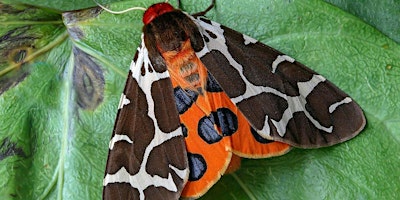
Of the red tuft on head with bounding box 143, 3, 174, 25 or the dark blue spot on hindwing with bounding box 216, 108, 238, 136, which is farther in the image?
the red tuft on head with bounding box 143, 3, 174, 25

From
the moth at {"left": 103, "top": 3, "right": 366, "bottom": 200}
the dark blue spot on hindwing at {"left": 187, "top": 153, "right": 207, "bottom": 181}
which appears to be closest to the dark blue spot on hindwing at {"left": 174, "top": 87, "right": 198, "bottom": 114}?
the moth at {"left": 103, "top": 3, "right": 366, "bottom": 200}

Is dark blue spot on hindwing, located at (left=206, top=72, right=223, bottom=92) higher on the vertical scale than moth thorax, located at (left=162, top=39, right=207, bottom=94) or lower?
lower

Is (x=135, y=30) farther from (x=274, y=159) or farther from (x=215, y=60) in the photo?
(x=274, y=159)

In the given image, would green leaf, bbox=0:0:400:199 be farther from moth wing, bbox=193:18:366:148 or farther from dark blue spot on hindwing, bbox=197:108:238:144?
dark blue spot on hindwing, bbox=197:108:238:144

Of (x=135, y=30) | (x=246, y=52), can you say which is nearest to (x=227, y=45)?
(x=246, y=52)

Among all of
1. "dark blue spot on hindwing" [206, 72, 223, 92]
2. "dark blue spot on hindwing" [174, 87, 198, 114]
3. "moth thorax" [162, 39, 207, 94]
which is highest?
"moth thorax" [162, 39, 207, 94]

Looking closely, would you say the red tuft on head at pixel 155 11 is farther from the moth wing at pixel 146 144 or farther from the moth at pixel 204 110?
the moth wing at pixel 146 144

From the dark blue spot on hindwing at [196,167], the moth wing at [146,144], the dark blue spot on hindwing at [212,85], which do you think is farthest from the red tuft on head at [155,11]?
the dark blue spot on hindwing at [196,167]
